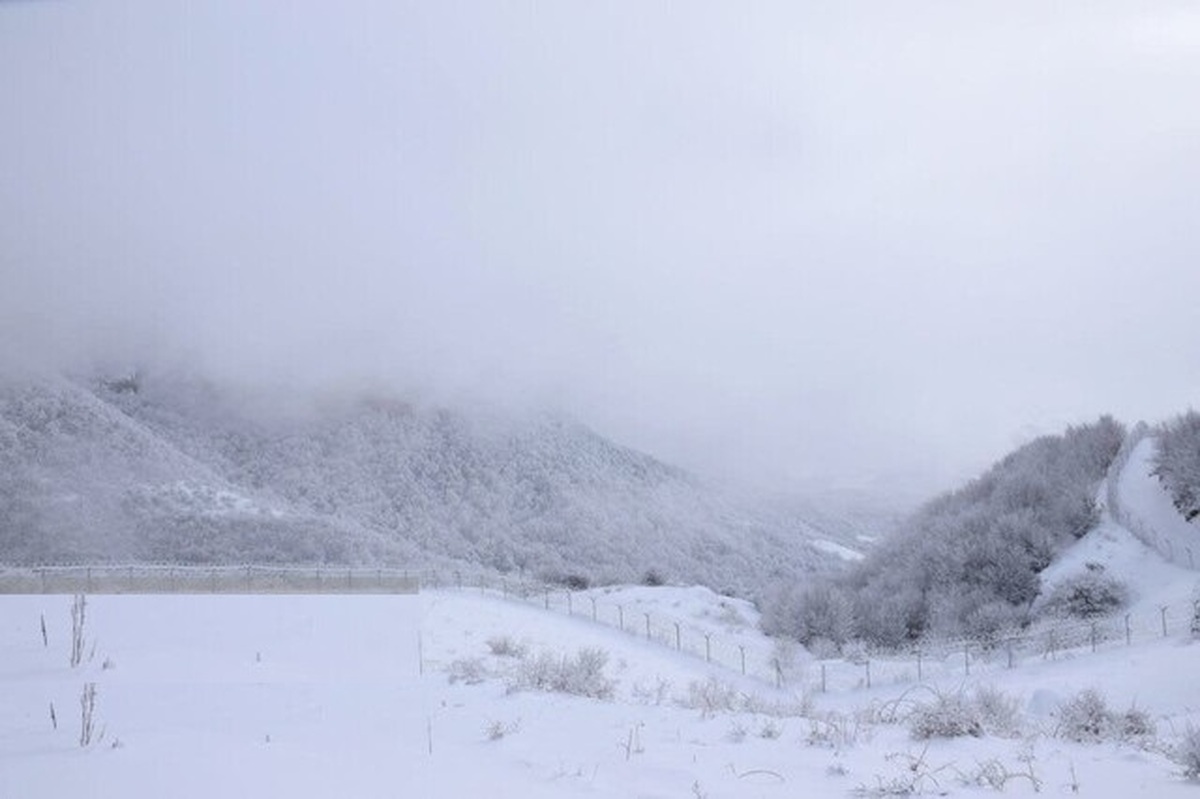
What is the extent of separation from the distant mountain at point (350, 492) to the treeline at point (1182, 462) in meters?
28.3

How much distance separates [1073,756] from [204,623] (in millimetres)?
18165

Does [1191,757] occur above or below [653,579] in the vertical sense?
above

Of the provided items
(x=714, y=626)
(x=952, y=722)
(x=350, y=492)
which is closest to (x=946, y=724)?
(x=952, y=722)

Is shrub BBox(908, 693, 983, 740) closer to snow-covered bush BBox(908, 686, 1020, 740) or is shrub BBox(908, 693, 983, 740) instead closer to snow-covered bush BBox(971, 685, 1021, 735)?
snow-covered bush BBox(908, 686, 1020, 740)

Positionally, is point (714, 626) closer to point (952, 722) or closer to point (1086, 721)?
point (1086, 721)

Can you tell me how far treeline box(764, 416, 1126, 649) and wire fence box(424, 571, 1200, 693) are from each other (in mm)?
1801

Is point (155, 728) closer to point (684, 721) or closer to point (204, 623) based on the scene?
point (684, 721)

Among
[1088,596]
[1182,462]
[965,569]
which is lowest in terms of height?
[1088,596]

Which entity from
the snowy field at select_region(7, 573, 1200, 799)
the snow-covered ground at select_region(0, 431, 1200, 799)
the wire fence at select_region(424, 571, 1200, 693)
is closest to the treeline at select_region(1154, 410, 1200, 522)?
the wire fence at select_region(424, 571, 1200, 693)

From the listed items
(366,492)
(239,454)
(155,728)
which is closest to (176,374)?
(239,454)

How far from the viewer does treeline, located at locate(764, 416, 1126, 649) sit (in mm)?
30547

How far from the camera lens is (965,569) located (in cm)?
3241

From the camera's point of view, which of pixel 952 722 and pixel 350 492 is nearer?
pixel 952 722

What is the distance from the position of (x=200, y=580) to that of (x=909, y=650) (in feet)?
69.4
